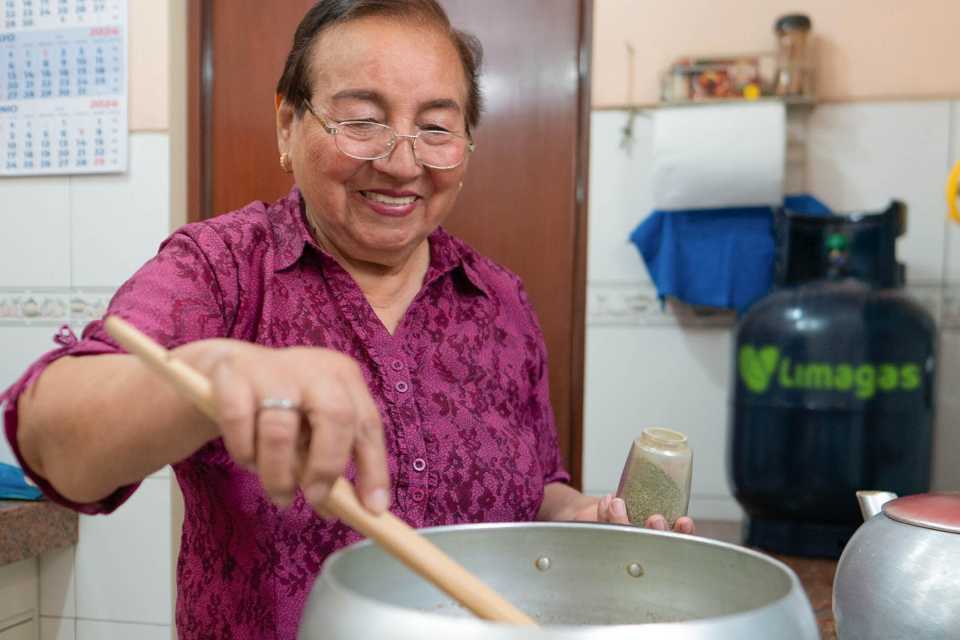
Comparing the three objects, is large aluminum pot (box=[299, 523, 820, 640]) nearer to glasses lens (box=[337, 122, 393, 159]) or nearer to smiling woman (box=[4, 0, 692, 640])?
smiling woman (box=[4, 0, 692, 640])

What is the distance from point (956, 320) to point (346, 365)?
183 centimetres

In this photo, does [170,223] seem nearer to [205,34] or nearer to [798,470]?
[205,34]

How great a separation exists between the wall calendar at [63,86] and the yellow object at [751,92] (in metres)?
1.43

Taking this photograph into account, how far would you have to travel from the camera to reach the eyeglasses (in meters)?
1.00

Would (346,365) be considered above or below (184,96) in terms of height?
below

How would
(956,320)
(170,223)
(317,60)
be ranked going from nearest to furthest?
(317,60) → (956,320) → (170,223)

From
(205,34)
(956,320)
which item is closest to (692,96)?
(956,320)

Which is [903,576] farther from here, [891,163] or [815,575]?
[891,163]

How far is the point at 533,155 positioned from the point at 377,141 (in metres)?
1.18

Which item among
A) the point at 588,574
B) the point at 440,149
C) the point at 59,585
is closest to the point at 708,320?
the point at 440,149

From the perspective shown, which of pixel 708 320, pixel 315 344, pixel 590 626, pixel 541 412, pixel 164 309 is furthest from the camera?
pixel 708 320

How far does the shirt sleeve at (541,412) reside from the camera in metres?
1.23

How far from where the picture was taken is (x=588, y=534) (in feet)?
1.92

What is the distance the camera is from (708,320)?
6.72 feet
